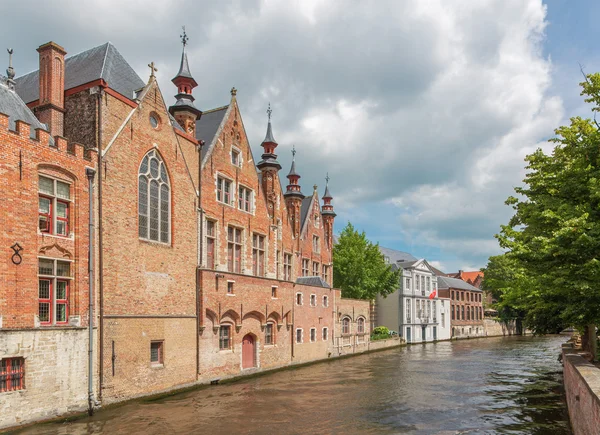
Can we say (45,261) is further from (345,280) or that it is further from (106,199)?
(345,280)

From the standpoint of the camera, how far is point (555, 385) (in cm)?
2723

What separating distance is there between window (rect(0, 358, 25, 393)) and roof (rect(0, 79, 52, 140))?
319 inches

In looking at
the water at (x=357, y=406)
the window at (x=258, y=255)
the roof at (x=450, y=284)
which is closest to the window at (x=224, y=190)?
the window at (x=258, y=255)

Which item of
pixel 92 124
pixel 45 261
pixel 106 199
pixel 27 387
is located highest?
pixel 92 124

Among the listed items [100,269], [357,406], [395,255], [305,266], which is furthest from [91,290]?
[395,255]

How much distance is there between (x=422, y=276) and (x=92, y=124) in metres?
54.0

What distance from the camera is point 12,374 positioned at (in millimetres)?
16250

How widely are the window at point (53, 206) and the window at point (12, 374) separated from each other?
4399 millimetres

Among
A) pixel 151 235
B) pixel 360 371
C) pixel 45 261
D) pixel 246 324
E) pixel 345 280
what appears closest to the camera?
pixel 45 261

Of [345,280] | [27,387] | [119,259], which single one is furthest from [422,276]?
[27,387]

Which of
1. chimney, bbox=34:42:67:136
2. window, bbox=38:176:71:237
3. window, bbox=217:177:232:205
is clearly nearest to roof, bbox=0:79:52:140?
chimney, bbox=34:42:67:136

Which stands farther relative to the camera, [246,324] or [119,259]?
[246,324]

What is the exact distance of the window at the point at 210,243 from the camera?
28.2 metres

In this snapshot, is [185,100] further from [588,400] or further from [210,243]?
[588,400]
